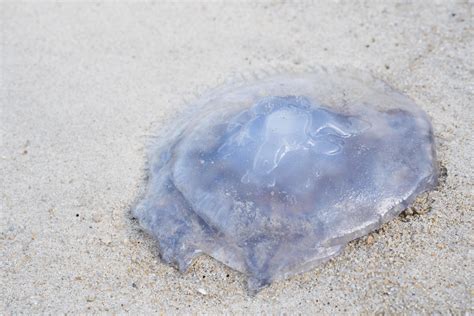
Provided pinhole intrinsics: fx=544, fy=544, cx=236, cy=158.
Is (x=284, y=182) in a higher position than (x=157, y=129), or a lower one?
higher

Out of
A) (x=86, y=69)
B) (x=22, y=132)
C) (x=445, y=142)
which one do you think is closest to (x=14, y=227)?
(x=22, y=132)

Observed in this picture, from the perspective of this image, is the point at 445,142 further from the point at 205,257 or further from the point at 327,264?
the point at 205,257

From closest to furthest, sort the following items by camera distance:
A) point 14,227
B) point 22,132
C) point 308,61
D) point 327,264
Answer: point 327,264 < point 14,227 < point 22,132 < point 308,61

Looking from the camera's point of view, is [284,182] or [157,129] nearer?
[284,182]
